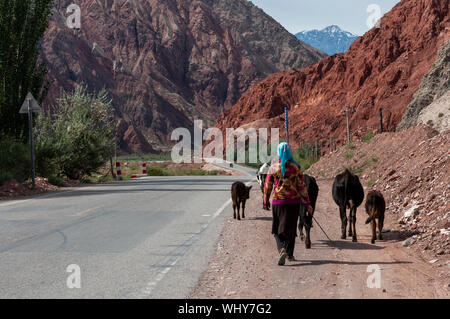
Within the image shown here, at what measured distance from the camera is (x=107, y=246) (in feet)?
29.3

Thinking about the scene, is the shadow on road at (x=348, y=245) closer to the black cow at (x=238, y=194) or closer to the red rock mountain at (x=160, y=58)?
the black cow at (x=238, y=194)

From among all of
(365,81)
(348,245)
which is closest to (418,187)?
(348,245)

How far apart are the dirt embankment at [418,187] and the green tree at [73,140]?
549 inches

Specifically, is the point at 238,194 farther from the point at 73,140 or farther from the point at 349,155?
the point at 73,140

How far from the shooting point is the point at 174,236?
10.0m

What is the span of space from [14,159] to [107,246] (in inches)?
558

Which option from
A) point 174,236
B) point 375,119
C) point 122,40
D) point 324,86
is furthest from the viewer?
point 122,40

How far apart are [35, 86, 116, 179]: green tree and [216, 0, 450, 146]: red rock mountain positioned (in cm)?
3550

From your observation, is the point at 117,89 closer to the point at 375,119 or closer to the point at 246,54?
the point at 246,54

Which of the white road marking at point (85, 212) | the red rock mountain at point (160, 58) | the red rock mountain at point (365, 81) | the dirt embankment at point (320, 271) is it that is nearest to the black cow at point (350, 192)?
the dirt embankment at point (320, 271)

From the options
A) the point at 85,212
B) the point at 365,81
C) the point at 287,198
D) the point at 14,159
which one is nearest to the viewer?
the point at 287,198

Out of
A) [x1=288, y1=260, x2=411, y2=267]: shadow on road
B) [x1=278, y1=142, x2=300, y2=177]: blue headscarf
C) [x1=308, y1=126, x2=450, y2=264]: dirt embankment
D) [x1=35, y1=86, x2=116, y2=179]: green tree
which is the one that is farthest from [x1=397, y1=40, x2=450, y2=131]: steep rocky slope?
[x1=278, y1=142, x2=300, y2=177]: blue headscarf
